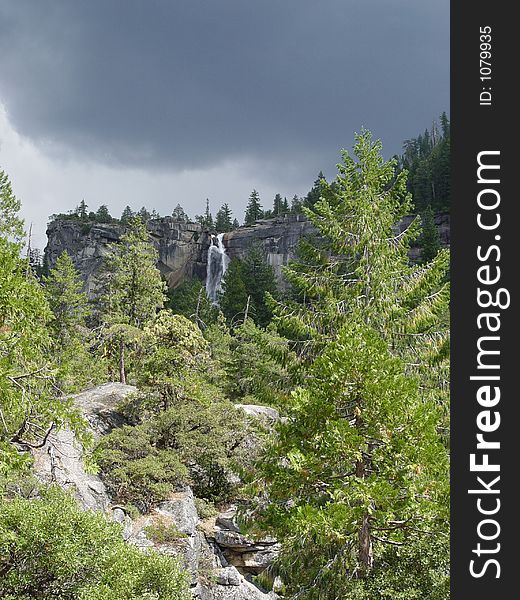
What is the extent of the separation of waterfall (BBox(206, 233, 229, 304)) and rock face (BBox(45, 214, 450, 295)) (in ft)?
1.59

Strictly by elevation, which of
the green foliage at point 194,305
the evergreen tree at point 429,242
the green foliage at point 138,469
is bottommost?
the green foliage at point 138,469

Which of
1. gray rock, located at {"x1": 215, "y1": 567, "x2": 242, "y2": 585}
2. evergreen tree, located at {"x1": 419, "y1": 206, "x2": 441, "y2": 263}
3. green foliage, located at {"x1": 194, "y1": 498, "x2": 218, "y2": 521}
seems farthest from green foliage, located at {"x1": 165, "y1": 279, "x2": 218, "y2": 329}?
gray rock, located at {"x1": 215, "y1": 567, "x2": 242, "y2": 585}

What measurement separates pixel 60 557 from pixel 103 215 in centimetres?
6525

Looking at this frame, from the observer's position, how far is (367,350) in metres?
6.61

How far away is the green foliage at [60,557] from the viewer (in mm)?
6395

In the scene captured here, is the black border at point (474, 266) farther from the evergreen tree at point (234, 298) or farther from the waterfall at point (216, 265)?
the waterfall at point (216, 265)

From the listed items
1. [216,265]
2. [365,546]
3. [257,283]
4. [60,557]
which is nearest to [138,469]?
[60,557]

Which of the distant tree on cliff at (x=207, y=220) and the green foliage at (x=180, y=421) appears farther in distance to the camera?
the distant tree on cliff at (x=207, y=220)

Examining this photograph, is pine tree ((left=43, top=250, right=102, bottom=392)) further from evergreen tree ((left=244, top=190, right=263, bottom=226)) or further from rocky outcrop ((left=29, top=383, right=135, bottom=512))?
evergreen tree ((left=244, top=190, right=263, bottom=226))

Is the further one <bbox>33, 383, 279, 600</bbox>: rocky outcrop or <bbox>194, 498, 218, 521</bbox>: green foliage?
<bbox>194, 498, 218, 521</bbox>: green foliage

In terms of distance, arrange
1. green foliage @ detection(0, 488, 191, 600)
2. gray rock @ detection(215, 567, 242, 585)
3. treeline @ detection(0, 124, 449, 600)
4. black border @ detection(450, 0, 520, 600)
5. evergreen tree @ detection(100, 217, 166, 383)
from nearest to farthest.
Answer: black border @ detection(450, 0, 520, 600) < treeline @ detection(0, 124, 449, 600) < green foliage @ detection(0, 488, 191, 600) < gray rock @ detection(215, 567, 242, 585) < evergreen tree @ detection(100, 217, 166, 383)

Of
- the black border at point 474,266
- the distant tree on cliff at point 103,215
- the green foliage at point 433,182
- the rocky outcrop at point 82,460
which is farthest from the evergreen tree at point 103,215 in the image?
the black border at point 474,266

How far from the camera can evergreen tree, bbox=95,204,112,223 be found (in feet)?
208

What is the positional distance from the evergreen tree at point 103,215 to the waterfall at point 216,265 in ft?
48.3
